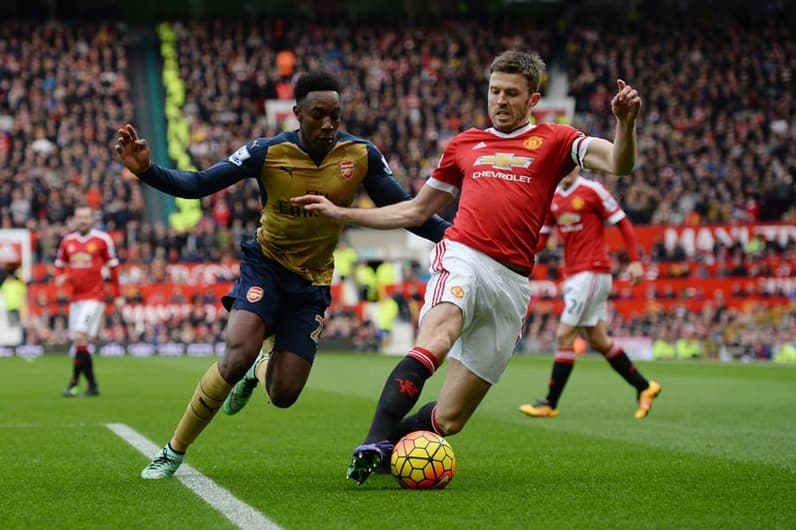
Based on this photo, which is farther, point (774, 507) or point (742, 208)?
point (742, 208)

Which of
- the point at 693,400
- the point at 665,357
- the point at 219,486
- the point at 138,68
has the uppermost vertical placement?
the point at 138,68

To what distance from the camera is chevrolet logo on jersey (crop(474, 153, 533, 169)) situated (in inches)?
278

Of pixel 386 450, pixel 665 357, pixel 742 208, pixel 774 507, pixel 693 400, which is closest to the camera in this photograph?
pixel 774 507

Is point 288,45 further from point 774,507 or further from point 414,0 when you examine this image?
point 774,507

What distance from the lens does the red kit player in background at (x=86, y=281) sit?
1574cm

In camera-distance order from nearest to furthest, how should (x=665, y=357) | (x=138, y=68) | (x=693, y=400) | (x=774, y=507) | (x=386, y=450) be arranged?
(x=774, y=507) < (x=386, y=450) < (x=693, y=400) < (x=665, y=357) < (x=138, y=68)

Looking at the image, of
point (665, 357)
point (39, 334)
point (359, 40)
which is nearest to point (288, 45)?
point (359, 40)

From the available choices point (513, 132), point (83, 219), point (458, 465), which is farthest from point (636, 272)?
point (83, 219)

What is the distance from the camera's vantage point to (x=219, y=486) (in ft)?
22.3

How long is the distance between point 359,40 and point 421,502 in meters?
39.9

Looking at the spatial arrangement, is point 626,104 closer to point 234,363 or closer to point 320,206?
point 320,206

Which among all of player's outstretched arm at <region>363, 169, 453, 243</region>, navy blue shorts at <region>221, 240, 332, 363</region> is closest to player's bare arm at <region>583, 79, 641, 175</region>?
player's outstretched arm at <region>363, 169, 453, 243</region>

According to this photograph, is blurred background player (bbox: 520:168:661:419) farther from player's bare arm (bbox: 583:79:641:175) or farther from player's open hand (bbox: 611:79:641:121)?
player's open hand (bbox: 611:79:641:121)

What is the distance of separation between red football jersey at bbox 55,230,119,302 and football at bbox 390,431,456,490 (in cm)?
995
